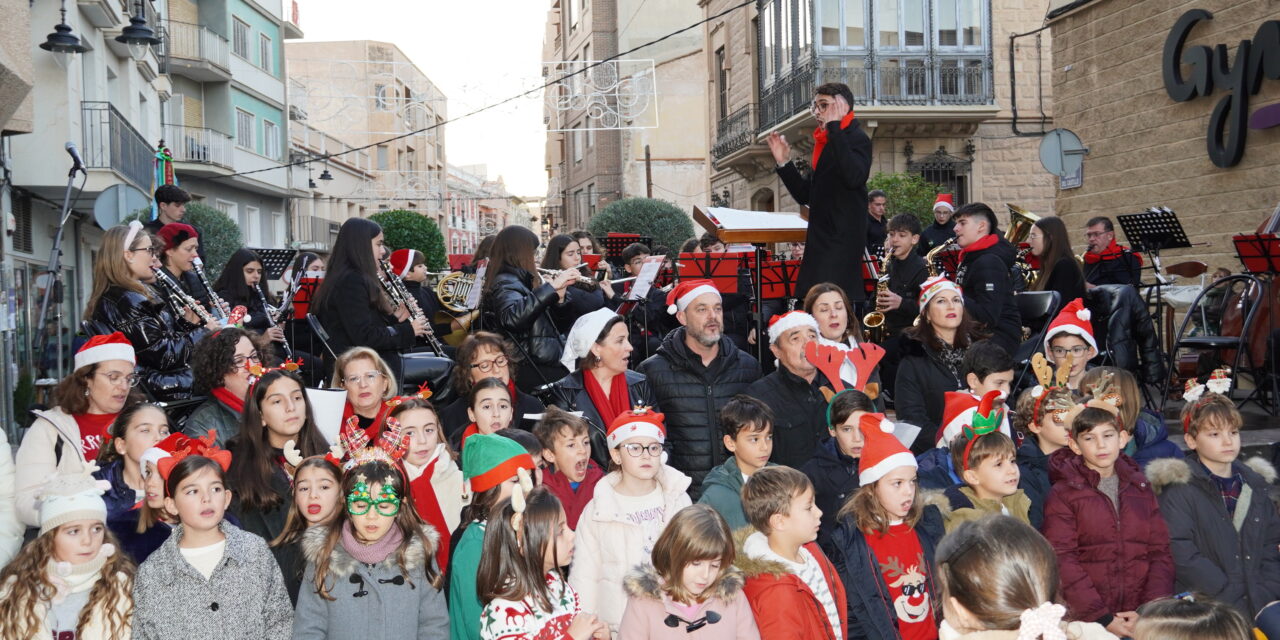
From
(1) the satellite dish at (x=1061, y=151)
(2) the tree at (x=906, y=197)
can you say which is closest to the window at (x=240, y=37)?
(2) the tree at (x=906, y=197)

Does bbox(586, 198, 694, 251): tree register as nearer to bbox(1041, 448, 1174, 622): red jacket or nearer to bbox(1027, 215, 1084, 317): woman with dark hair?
bbox(1027, 215, 1084, 317): woman with dark hair

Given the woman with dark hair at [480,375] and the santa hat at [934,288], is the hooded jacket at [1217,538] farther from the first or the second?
the woman with dark hair at [480,375]

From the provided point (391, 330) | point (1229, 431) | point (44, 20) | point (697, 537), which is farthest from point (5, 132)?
point (1229, 431)

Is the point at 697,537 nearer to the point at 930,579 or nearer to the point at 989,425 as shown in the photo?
the point at 930,579

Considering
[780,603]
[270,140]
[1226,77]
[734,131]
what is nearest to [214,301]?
[780,603]

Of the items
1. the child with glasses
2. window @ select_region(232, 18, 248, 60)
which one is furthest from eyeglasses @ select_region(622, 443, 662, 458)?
window @ select_region(232, 18, 248, 60)

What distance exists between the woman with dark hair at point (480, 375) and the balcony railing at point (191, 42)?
24.6 meters

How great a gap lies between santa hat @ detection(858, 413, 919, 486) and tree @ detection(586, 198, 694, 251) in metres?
21.2

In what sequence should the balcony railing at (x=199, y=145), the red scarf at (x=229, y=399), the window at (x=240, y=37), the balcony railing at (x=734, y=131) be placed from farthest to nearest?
the window at (x=240, y=37) < the balcony railing at (x=199, y=145) < the balcony railing at (x=734, y=131) < the red scarf at (x=229, y=399)

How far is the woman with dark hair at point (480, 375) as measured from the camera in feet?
18.5

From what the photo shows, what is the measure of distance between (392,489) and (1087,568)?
2.77m

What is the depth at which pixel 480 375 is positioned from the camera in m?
5.65

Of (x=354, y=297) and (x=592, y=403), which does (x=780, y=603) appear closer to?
(x=592, y=403)

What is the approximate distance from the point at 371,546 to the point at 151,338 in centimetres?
261
